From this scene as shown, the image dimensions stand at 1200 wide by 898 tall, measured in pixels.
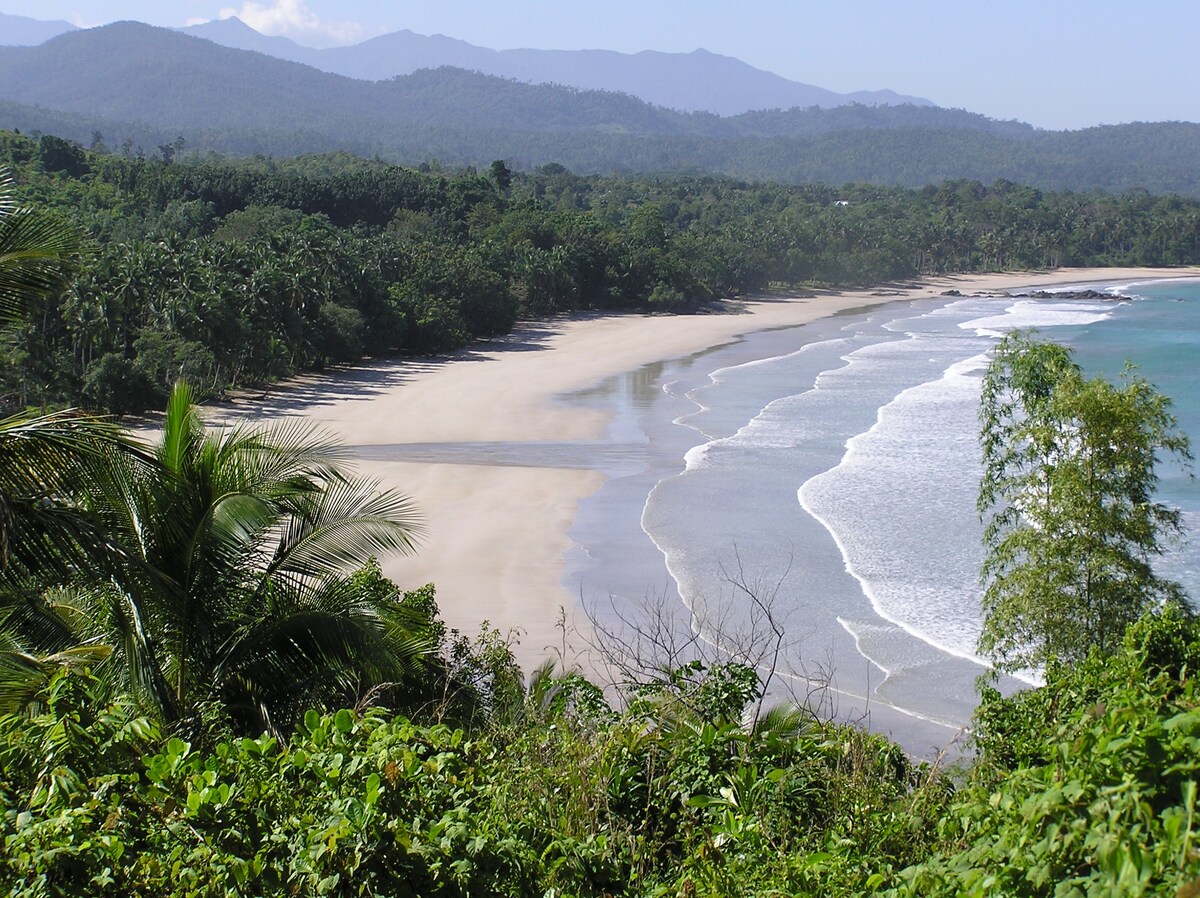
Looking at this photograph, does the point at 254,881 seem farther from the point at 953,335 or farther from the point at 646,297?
the point at 646,297

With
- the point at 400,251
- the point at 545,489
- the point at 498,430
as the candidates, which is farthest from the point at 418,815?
the point at 400,251

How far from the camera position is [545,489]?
2527cm

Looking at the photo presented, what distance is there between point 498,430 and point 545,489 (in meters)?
7.14

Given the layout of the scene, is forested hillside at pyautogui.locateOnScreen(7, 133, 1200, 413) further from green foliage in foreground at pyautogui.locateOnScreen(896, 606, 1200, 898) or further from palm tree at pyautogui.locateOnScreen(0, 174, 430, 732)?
green foliage in foreground at pyautogui.locateOnScreen(896, 606, 1200, 898)

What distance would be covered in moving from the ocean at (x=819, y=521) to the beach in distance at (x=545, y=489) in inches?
3.2

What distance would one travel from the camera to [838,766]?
5895 millimetres

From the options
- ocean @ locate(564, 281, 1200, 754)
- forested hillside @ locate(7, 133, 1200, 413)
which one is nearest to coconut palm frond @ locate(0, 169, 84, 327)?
forested hillside @ locate(7, 133, 1200, 413)

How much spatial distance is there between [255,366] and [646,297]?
117 feet

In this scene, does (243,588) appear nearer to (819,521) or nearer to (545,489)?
(819,521)

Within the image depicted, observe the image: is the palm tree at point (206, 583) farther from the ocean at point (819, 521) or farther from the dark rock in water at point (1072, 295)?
the dark rock in water at point (1072, 295)

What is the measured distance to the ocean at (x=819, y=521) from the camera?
1516 cm

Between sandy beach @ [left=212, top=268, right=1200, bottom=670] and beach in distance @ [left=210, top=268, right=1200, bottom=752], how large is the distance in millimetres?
58

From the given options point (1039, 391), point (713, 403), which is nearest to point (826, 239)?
point (713, 403)

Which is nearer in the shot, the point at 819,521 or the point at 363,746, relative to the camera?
the point at 363,746
